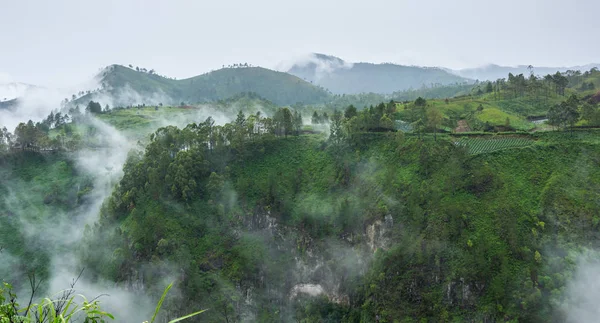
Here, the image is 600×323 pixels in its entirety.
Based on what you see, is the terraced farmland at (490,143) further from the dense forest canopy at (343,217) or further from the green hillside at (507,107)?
the green hillside at (507,107)

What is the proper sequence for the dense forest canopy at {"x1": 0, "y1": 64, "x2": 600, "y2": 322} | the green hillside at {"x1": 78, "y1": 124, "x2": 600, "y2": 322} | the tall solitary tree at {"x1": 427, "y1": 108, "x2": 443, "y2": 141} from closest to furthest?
1. the green hillside at {"x1": 78, "y1": 124, "x2": 600, "y2": 322}
2. the dense forest canopy at {"x1": 0, "y1": 64, "x2": 600, "y2": 322}
3. the tall solitary tree at {"x1": 427, "y1": 108, "x2": 443, "y2": 141}

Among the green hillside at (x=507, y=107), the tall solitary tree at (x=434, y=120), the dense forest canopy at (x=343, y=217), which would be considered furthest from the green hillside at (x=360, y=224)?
the green hillside at (x=507, y=107)

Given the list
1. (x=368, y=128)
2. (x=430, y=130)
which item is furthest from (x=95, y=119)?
(x=430, y=130)

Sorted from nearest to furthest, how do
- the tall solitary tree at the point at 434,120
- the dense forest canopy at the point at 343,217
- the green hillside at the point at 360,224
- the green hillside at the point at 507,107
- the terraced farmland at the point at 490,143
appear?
the green hillside at the point at 360,224, the dense forest canopy at the point at 343,217, the terraced farmland at the point at 490,143, the tall solitary tree at the point at 434,120, the green hillside at the point at 507,107

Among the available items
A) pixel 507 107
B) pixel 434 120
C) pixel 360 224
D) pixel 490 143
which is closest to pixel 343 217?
pixel 360 224

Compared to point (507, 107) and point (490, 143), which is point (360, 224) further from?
point (507, 107)

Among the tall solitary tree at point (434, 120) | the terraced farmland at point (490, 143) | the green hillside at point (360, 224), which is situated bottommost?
the green hillside at point (360, 224)

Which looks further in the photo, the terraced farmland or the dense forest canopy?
the terraced farmland

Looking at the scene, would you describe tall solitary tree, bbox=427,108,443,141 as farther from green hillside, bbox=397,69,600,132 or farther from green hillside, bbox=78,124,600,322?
green hillside, bbox=78,124,600,322

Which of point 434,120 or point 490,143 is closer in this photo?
point 490,143

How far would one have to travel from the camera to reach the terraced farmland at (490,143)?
48906mm


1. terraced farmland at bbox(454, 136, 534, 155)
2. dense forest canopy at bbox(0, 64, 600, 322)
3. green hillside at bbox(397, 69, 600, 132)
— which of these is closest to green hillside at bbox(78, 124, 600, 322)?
dense forest canopy at bbox(0, 64, 600, 322)

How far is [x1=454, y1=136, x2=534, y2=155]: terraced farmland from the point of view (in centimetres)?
4891

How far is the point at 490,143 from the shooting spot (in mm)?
50469
